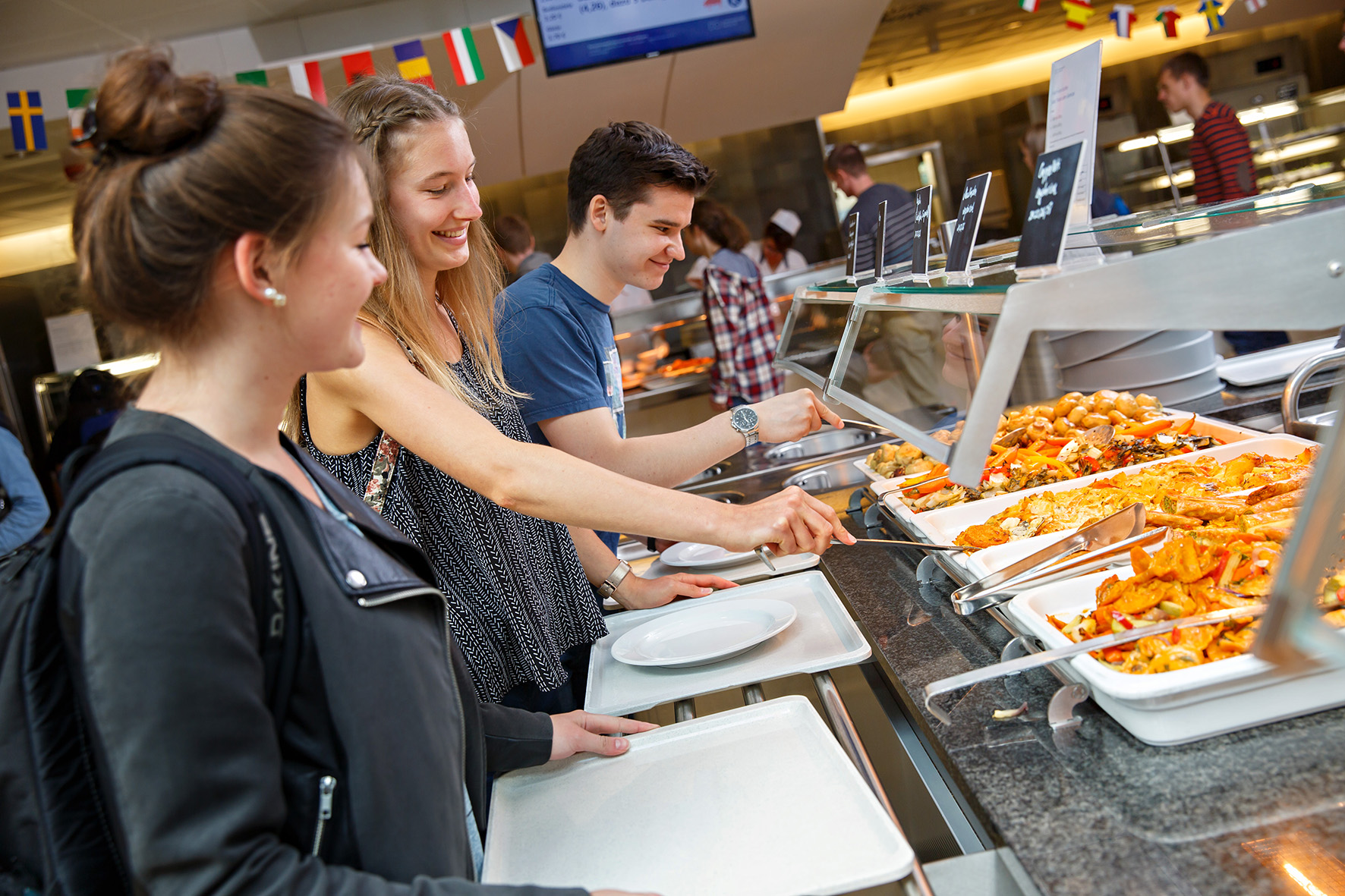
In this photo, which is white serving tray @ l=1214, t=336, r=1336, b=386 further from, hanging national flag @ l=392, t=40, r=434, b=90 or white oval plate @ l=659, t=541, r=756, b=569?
hanging national flag @ l=392, t=40, r=434, b=90

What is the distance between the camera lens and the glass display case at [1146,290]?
31.6 inches

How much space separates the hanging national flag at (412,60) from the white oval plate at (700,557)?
11.7 feet

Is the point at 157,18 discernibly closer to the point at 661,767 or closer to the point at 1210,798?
the point at 661,767

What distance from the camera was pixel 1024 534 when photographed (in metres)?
1.57

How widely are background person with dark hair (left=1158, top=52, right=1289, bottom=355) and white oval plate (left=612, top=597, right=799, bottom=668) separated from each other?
423 cm

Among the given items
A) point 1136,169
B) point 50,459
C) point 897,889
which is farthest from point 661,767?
point 1136,169

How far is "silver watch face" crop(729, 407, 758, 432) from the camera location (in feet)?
6.47

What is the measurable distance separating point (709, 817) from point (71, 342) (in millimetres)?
7668

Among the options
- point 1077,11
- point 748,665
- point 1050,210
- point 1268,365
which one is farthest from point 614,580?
point 1077,11

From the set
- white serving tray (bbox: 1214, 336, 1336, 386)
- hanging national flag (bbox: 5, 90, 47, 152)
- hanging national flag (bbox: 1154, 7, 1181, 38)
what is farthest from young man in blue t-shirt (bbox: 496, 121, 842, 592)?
hanging national flag (bbox: 1154, 7, 1181, 38)

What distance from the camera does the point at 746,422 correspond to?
6.50 ft

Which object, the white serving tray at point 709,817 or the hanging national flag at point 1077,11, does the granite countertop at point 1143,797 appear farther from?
the hanging national flag at point 1077,11

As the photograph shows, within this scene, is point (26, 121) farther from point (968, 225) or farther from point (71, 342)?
point (968, 225)

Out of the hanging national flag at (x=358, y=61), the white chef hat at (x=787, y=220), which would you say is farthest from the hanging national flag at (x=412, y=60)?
the white chef hat at (x=787, y=220)
